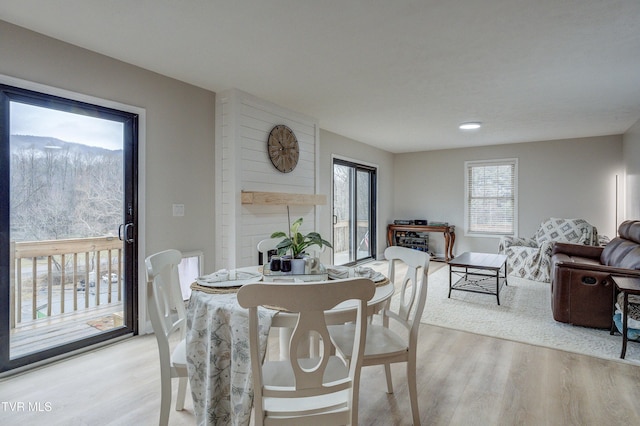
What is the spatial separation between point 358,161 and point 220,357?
17.0ft

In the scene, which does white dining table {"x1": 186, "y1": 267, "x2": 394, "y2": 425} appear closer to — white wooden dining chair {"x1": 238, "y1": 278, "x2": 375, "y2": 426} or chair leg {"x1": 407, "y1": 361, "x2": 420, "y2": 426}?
white wooden dining chair {"x1": 238, "y1": 278, "x2": 375, "y2": 426}

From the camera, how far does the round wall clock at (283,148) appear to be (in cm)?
408

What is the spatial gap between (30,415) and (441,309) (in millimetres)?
3578

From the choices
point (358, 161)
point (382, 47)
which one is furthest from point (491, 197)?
point (382, 47)

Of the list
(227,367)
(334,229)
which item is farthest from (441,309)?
(227,367)

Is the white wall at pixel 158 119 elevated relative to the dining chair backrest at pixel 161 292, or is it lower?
elevated

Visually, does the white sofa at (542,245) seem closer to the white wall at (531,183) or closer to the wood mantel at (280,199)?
the white wall at (531,183)

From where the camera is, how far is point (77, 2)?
81.2 inches

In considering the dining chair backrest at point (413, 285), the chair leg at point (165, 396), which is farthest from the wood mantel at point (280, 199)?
the chair leg at point (165, 396)

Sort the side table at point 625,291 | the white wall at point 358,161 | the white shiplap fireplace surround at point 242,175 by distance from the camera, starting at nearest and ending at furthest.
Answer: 1. the side table at point 625,291
2. the white shiplap fireplace surround at point 242,175
3. the white wall at point 358,161

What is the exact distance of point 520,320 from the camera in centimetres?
349

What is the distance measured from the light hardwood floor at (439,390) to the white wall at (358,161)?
310 cm

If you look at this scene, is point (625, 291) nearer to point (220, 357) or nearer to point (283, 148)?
point (220, 357)

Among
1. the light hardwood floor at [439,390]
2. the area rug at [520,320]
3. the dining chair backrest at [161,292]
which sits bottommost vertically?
the light hardwood floor at [439,390]
